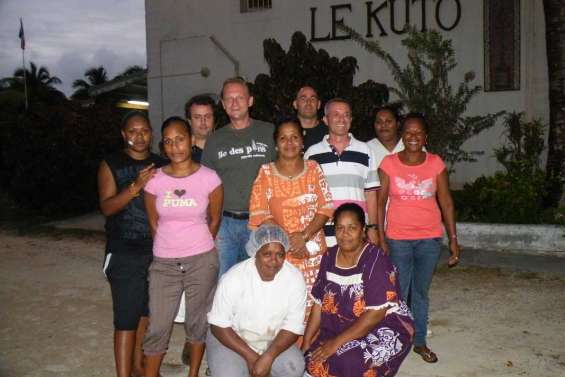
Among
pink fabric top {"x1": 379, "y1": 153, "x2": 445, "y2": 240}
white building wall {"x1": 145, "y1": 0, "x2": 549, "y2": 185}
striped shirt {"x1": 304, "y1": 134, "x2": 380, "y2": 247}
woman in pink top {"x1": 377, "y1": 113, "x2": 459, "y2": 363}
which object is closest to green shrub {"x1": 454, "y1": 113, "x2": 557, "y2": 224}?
white building wall {"x1": 145, "y1": 0, "x2": 549, "y2": 185}

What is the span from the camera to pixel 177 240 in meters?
3.44

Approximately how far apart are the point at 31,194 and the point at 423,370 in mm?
10426

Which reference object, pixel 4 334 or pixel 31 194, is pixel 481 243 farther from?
pixel 31 194

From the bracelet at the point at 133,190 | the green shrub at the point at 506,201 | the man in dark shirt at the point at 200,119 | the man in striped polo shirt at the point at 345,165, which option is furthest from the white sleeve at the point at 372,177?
the green shrub at the point at 506,201

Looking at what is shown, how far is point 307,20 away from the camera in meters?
12.8

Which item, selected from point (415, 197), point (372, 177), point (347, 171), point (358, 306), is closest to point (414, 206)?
point (415, 197)

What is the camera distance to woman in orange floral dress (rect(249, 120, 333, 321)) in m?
3.53

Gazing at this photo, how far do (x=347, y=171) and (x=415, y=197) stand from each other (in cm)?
53

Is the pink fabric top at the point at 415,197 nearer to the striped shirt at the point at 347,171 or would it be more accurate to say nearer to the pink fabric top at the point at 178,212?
the striped shirt at the point at 347,171

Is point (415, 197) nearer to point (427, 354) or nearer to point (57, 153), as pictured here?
point (427, 354)

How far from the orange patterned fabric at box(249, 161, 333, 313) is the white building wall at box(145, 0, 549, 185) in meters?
8.64

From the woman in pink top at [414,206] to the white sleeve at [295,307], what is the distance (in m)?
0.99

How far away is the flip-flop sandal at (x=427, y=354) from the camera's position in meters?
4.14

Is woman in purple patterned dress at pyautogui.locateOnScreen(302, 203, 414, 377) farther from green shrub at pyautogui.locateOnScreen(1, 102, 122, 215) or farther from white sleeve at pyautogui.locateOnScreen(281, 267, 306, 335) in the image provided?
green shrub at pyautogui.locateOnScreen(1, 102, 122, 215)
